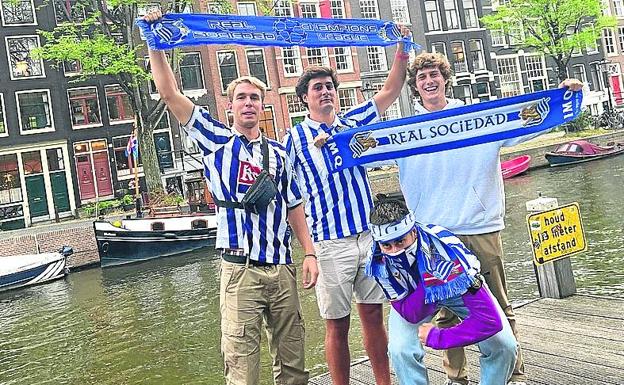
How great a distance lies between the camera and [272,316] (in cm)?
343

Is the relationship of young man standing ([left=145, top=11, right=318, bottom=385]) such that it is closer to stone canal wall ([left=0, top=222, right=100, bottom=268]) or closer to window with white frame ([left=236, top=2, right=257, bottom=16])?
stone canal wall ([left=0, top=222, right=100, bottom=268])

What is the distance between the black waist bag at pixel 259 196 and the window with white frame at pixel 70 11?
24628 mm

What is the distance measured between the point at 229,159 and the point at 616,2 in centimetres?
4821

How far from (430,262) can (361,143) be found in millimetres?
1067

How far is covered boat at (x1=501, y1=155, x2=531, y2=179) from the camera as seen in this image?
76.7 feet

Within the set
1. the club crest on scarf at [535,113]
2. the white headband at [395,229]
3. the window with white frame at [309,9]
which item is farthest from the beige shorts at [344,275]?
the window with white frame at [309,9]

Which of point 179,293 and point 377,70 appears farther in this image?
point 377,70

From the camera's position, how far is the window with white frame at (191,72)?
A: 2839cm

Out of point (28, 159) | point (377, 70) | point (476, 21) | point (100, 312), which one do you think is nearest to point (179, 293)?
point (100, 312)

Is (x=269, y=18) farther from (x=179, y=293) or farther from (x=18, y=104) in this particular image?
(x=18, y=104)

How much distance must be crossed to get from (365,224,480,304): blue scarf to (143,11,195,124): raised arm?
1184mm

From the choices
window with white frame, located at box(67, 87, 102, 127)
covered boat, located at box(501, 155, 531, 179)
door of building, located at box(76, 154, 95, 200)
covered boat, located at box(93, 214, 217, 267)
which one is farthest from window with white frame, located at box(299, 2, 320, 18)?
covered boat, located at box(93, 214, 217, 267)

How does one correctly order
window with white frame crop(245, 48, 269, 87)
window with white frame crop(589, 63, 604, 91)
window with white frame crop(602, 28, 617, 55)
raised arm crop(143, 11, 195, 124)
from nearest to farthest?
raised arm crop(143, 11, 195, 124) → window with white frame crop(245, 48, 269, 87) → window with white frame crop(589, 63, 604, 91) → window with white frame crop(602, 28, 617, 55)

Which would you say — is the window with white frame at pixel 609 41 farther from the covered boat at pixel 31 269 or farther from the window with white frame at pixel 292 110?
the covered boat at pixel 31 269
